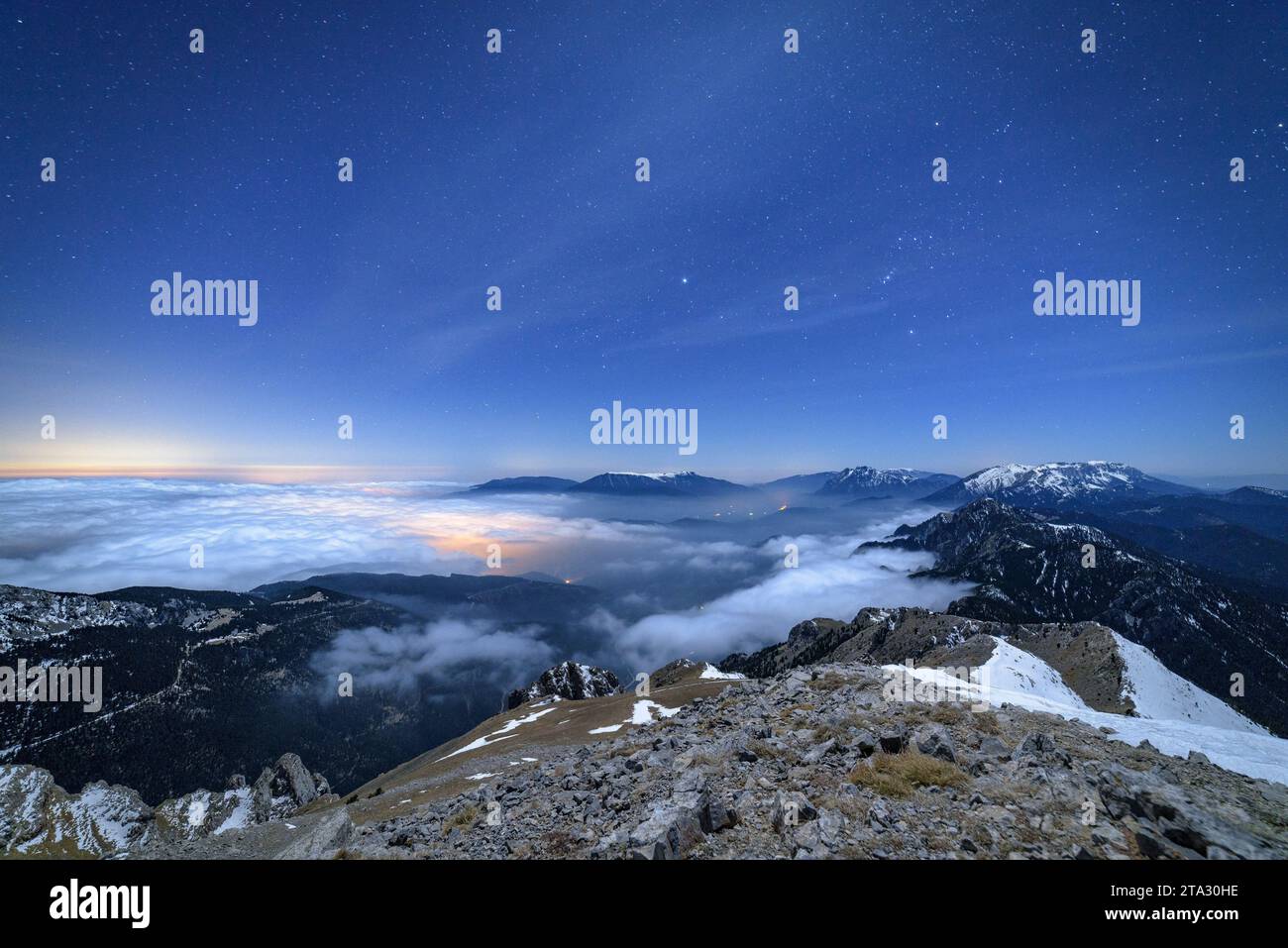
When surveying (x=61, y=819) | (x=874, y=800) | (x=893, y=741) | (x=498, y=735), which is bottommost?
(x=61, y=819)

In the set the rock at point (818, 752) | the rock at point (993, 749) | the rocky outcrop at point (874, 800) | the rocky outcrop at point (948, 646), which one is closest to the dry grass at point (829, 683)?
the rocky outcrop at point (874, 800)

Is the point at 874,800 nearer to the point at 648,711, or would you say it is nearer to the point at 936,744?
the point at 936,744

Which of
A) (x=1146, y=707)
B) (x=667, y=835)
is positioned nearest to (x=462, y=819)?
(x=667, y=835)

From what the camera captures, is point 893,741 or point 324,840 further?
point 324,840

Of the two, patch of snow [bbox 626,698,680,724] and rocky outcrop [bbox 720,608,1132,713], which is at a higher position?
patch of snow [bbox 626,698,680,724]

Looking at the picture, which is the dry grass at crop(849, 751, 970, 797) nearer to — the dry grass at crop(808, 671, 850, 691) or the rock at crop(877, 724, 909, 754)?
the rock at crop(877, 724, 909, 754)

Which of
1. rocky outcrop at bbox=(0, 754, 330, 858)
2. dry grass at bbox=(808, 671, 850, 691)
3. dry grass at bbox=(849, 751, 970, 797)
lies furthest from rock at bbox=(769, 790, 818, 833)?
rocky outcrop at bbox=(0, 754, 330, 858)
